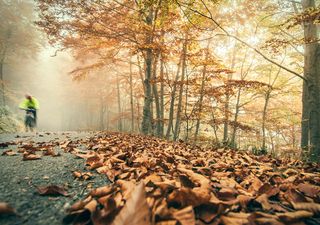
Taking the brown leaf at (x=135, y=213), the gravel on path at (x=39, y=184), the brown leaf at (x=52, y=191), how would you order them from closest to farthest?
the brown leaf at (x=135, y=213) → the gravel on path at (x=39, y=184) → the brown leaf at (x=52, y=191)

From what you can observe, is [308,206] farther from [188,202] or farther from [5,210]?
[5,210]

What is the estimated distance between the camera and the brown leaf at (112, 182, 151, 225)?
93 cm

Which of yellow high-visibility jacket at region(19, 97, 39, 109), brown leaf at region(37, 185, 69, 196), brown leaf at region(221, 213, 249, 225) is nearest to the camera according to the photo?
brown leaf at region(221, 213, 249, 225)

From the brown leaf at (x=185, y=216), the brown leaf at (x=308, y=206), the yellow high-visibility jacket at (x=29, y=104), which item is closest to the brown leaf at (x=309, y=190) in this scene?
the brown leaf at (x=308, y=206)

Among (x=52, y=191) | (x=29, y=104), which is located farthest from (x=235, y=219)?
(x=29, y=104)

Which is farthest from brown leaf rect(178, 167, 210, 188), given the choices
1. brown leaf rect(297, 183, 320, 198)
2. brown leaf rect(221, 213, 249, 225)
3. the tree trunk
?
the tree trunk

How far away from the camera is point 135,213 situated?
95cm

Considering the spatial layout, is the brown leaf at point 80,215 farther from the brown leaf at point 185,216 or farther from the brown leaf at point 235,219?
the brown leaf at point 235,219

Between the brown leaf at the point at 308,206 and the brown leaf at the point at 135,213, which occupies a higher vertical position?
the brown leaf at the point at 135,213

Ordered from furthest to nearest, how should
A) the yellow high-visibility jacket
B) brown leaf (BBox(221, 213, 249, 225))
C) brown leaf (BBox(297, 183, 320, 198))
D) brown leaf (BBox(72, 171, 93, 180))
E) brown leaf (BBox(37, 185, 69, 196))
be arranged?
the yellow high-visibility jacket
brown leaf (BBox(72, 171, 93, 180))
brown leaf (BBox(297, 183, 320, 198))
brown leaf (BBox(37, 185, 69, 196))
brown leaf (BBox(221, 213, 249, 225))

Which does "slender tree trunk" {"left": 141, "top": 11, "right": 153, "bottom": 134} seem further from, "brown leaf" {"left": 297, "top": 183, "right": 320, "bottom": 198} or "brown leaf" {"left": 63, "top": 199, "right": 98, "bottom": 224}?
"brown leaf" {"left": 63, "top": 199, "right": 98, "bottom": 224}

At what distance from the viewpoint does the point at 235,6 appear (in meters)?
11.0

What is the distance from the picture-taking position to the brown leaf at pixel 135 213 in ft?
3.04

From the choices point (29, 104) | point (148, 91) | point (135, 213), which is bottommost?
point (135, 213)
